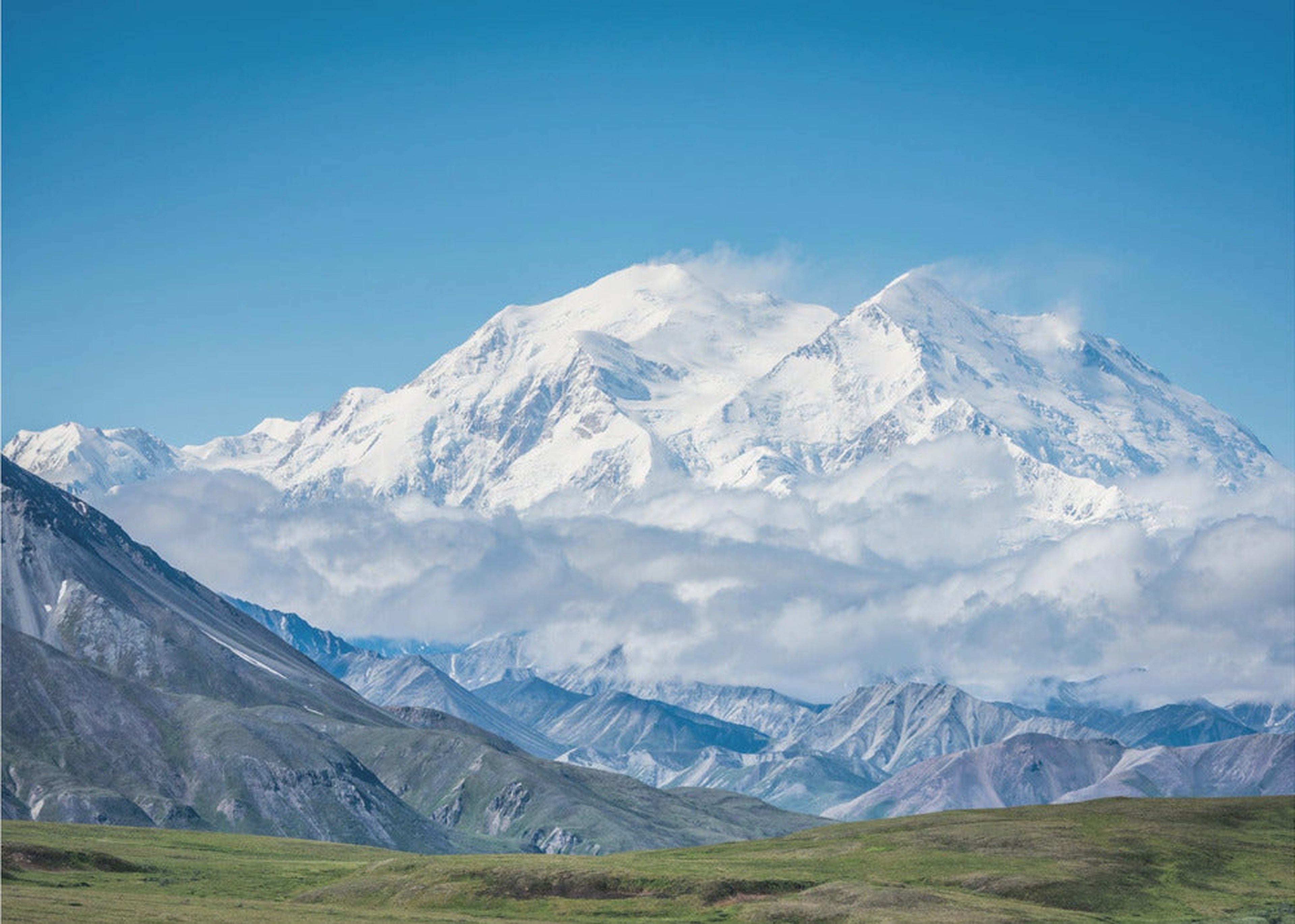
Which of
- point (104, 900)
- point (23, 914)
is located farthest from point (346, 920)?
point (23, 914)

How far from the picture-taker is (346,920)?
195375mm

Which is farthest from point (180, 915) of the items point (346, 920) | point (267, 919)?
point (346, 920)

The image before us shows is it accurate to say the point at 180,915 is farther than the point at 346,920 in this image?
No

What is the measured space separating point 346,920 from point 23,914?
41.3m

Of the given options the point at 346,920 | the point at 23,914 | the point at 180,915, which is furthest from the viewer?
the point at 346,920

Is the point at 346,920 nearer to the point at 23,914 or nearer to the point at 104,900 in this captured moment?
the point at 104,900

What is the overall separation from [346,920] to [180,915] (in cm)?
2160

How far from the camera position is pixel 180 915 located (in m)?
179

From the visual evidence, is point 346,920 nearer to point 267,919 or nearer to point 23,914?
point 267,919

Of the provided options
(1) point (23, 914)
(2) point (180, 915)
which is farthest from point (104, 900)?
(1) point (23, 914)

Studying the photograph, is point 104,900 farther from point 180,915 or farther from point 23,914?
point 23,914

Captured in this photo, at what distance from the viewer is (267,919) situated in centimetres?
18512

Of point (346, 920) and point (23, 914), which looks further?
point (346, 920)

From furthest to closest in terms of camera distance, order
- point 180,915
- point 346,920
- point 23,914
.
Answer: point 346,920, point 180,915, point 23,914
